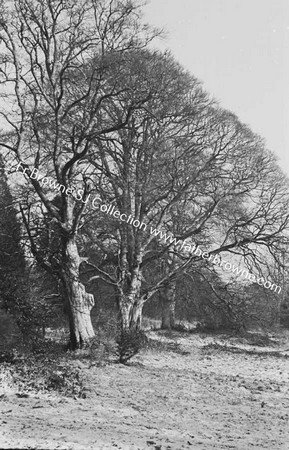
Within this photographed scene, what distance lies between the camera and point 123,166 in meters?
15.6

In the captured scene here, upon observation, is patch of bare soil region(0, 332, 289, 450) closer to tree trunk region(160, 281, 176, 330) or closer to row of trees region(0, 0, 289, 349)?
row of trees region(0, 0, 289, 349)

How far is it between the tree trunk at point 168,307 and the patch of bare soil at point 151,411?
8.91 metres

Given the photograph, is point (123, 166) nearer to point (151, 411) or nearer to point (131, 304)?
point (131, 304)

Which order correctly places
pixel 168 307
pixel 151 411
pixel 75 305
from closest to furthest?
pixel 151 411 → pixel 75 305 → pixel 168 307

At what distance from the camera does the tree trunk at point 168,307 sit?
21.1 meters

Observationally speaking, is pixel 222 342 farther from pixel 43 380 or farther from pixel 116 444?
pixel 116 444

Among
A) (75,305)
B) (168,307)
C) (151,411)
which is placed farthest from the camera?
(168,307)

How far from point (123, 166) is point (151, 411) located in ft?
30.6

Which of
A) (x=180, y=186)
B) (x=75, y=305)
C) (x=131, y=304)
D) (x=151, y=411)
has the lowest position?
(x=151, y=411)

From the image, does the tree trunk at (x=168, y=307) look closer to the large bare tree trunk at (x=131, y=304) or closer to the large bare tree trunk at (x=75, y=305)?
the large bare tree trunk at (x=131, y=304)

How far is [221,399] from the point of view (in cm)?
884

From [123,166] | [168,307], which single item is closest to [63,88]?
[123,166]

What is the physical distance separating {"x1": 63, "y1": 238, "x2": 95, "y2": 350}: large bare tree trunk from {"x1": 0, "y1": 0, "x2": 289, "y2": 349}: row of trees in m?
0.03

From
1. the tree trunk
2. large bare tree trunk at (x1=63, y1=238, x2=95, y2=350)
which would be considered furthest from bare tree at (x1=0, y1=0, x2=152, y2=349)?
the tree trunk
